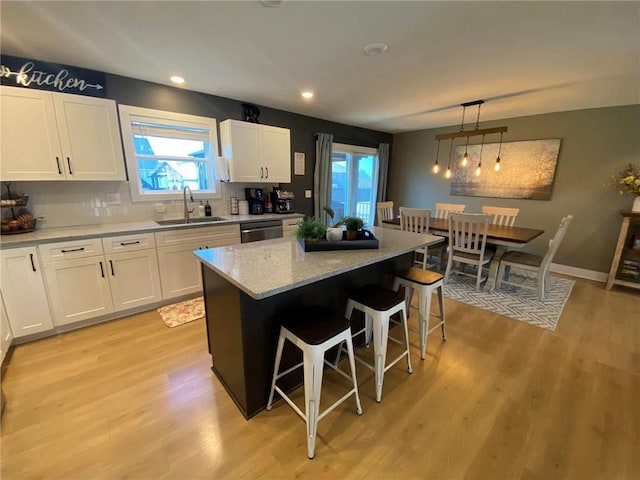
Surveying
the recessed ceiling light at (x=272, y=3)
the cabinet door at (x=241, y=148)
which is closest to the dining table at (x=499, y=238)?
the cabinet door at (x=241, y=148)

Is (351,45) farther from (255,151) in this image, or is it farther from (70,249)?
(70,249)

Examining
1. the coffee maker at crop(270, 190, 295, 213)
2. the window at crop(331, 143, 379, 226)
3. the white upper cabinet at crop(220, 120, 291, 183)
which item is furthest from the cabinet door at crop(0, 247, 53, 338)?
the window at crop(331, 143, 379, 226)

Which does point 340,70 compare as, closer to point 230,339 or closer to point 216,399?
point 230,339

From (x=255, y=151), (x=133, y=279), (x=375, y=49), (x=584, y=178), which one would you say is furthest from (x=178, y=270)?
(x=584, y=178)

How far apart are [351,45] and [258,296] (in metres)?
2.04

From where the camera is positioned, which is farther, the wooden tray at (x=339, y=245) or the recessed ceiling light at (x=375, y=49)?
the recessed ceiling light at (x=375, y=49)

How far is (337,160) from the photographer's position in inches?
203

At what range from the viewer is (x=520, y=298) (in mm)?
3295

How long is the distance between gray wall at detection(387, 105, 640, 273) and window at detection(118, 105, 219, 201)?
451 cm

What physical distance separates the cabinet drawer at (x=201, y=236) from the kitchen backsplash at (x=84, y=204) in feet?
1.86

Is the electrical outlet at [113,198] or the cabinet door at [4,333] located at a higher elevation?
the electrical outlet at [113,198]

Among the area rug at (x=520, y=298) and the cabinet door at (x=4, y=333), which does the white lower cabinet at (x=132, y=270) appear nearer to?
the cabinet door at (x=4, y=333)

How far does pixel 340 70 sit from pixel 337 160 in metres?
2.63

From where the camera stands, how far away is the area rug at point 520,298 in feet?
9.39
